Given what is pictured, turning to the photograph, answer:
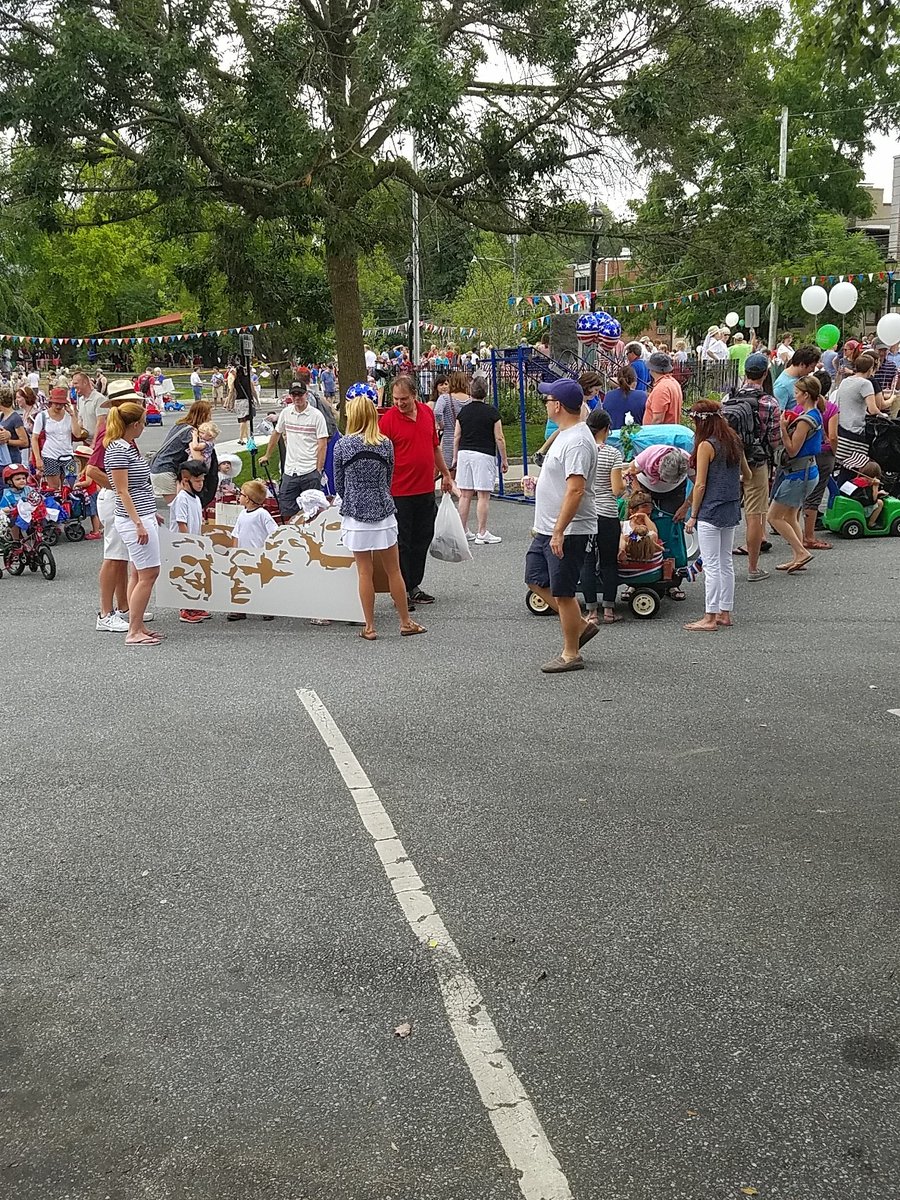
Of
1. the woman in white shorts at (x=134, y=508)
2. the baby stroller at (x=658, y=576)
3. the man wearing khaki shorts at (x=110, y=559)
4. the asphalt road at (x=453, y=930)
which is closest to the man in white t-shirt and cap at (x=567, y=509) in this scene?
the asphalt road at (x=453, y=930)

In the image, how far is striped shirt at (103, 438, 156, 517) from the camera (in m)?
8.57

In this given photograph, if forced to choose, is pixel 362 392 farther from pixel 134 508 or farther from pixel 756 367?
pixel 756 367

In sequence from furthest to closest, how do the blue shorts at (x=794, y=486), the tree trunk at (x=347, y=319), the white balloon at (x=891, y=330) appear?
the tree trunk at (x=347, y=319)
the white balloon at (x=891, y=330)
the blue shorts at (x=794, y=486)

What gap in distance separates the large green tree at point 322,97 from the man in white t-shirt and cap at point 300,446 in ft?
14.5

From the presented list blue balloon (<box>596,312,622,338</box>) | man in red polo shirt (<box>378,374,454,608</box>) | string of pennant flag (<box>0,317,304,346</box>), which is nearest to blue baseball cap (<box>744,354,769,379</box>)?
man in red polo shirt (<box>378,374,454,608</box>)

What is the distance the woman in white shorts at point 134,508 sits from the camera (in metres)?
8.55

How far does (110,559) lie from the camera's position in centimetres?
920

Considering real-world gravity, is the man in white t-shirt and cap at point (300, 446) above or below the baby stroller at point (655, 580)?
above

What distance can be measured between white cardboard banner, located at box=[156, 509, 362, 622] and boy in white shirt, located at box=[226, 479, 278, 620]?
0.29ft

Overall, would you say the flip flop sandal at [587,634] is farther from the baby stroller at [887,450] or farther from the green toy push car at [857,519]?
the baby stroller at [887,450]

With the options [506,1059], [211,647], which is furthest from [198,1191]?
[211,647]

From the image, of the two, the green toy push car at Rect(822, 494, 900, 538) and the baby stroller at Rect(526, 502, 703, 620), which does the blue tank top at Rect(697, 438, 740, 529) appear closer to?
the baby stroller at Rect(526, 502, 703, 620)

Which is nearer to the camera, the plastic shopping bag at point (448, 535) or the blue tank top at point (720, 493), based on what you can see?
the blue tank top at point (720, 493)

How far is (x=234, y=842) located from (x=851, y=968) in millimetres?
2557
